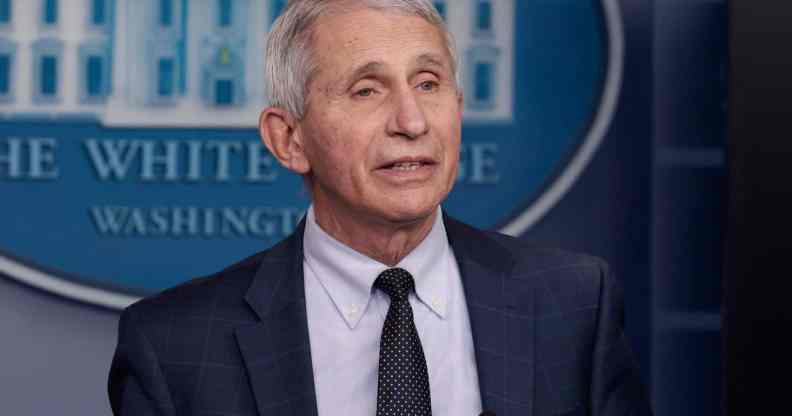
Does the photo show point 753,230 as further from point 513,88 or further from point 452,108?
point 452,108

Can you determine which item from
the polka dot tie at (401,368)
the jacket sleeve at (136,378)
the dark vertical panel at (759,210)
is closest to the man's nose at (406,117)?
the polka dot tie at (401,368)

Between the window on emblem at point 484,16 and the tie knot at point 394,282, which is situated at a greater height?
the window on emblem at point 484,16

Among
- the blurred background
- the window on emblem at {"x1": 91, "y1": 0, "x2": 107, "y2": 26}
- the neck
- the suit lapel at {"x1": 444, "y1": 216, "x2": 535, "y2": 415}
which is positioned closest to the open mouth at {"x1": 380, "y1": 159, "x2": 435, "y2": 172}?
the neck

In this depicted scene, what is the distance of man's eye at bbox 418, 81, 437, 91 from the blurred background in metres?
1.02

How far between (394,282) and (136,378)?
0.41 meters

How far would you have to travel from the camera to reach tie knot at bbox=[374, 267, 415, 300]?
1.83 metres

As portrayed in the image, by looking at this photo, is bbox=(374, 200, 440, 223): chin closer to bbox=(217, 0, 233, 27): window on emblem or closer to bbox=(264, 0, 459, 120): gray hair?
bbox=(264, 0, 459, 120): gray hair

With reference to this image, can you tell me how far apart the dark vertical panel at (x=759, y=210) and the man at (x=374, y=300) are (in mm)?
619

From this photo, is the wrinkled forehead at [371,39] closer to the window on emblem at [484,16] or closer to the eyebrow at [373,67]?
the eyebrow at [373,67]

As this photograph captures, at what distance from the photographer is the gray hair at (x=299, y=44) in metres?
1.82

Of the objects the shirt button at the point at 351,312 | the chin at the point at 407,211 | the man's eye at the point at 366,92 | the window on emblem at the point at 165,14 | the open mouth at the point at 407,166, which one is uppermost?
the window on emblem at the point at 165,14

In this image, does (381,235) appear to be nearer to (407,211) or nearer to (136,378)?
(407,211)

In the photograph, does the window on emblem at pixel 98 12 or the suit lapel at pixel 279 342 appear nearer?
the suit lapel at pixel 279 342

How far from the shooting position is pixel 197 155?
283 cm
